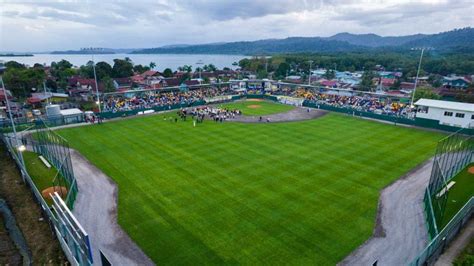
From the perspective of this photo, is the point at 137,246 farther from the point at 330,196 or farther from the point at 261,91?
the point at 261,91

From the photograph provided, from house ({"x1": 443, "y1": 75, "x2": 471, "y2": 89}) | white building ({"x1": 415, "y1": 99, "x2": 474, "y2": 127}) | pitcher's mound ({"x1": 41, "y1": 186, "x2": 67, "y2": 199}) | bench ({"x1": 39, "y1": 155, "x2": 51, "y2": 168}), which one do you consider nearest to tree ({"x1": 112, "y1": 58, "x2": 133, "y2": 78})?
bench ({"x1": 39, "y1": 155, "x2": 51, "y2": 168})

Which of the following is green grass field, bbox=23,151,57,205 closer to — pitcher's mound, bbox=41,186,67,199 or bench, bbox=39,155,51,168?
bench, bbox=39,155,51,168

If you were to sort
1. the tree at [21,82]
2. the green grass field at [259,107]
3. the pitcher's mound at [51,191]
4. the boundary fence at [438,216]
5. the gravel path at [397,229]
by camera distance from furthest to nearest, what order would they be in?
the tree at [21,82]
the green grass field at [259,107]
the pitcher's mound at [51,191]
the gravel path at [397,229]
the boundary fence at [438,216]

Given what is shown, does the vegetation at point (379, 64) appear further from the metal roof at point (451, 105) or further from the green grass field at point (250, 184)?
the green grass field at point (250, 184)

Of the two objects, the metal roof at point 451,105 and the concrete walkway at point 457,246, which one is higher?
the metal roof at point 451,105

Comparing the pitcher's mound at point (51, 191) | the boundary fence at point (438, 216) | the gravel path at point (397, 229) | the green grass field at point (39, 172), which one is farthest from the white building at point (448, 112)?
the green grass field at point (39, 172)

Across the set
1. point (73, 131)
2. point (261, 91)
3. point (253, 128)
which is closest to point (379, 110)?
point (253, 128)
